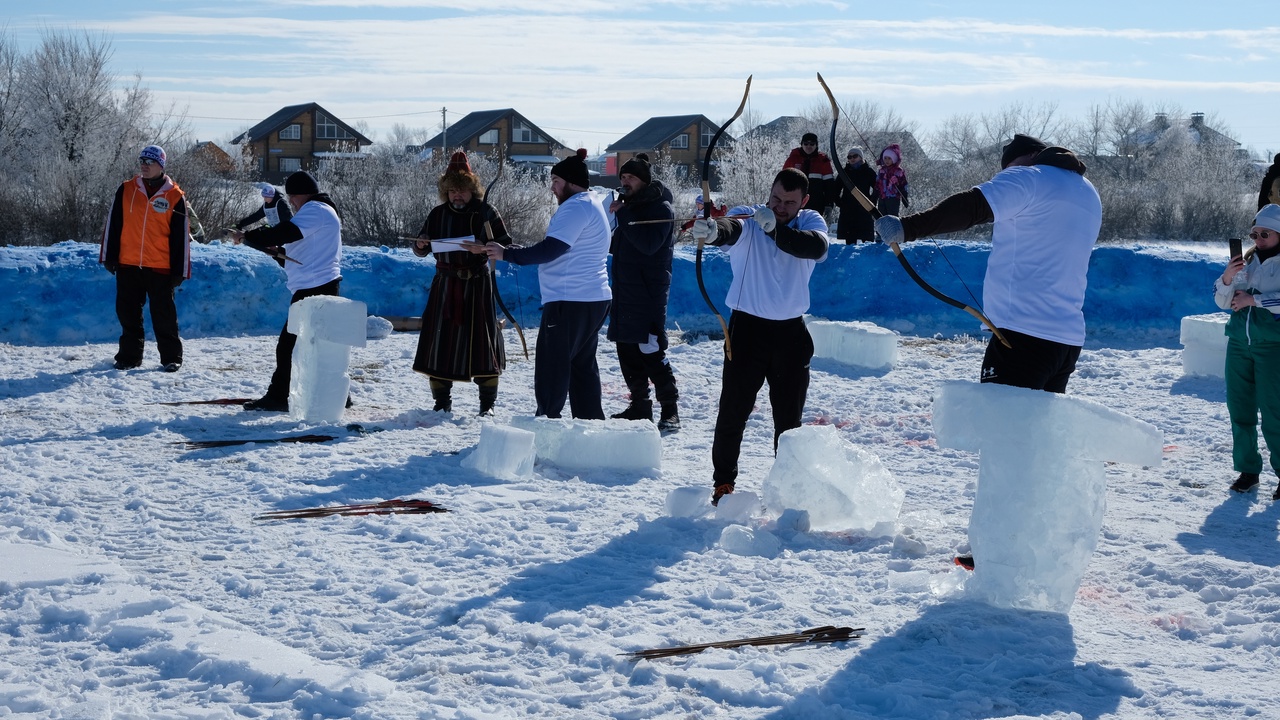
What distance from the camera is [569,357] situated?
6672 millimetres

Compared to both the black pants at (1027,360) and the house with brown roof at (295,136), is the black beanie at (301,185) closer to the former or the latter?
the black pants at (1027,360)

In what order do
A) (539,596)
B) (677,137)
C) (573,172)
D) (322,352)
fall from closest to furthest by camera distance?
1. (539,596)
2. (573,172)
3. (322,352)
4. (677,137)

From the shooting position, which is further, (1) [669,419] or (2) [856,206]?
(2) [856,206]

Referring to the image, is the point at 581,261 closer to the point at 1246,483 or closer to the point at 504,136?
the point at 1246,483

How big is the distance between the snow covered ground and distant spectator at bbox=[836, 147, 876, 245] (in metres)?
6.88

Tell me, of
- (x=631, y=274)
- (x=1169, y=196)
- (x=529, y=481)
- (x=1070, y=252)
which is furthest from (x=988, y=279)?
(x=1169, y=196)

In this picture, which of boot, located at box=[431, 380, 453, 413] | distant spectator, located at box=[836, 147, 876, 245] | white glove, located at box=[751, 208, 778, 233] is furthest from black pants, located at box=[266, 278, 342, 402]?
distant spectator, located at box=[836, 147, 876, 245]

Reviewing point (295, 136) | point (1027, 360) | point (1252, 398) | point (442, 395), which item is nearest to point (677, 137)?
point (295, 136)

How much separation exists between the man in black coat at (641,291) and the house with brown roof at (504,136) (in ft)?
176

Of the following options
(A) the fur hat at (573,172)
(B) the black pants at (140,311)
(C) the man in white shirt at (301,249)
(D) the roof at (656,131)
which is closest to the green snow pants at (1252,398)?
(A) the fur hat at (573,172)

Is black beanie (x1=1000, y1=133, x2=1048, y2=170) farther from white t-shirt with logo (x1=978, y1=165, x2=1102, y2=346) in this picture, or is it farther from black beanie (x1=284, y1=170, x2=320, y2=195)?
black beanie (x1=284, y1=170, x2=320, y2=195)

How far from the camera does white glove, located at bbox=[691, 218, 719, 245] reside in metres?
4.84

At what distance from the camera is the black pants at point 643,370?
7.45 meters

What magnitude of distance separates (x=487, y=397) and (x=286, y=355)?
4.40 ft
